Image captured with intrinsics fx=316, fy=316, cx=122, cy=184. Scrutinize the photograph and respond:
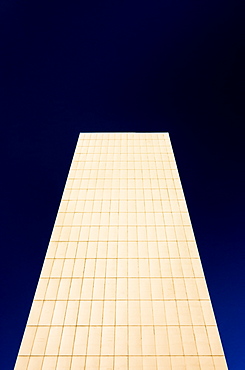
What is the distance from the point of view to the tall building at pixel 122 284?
2855 cm

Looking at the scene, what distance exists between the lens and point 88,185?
45562mm

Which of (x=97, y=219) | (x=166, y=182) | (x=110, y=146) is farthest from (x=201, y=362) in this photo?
(x=110, y=146)

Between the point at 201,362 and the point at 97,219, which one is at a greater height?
the point at 97,219

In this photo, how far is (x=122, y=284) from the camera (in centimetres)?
3372

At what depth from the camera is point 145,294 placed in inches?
1284

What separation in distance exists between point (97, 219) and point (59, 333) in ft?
48.5

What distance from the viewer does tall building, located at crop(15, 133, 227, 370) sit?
93.7 ft

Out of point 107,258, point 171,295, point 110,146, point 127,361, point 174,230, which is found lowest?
point 127,361

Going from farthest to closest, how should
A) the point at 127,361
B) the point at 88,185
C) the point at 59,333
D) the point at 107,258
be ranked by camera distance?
the point at 88,185, the point at 107,258, the point at 59,333, the point at 127,361

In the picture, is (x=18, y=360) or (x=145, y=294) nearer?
(x=18, y=360)

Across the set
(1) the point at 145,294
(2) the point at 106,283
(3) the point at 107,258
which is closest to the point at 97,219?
(3) the point at 107,258

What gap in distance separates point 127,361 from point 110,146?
3362 centimetres

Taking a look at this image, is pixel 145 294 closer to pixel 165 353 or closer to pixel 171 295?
pixel 171 295

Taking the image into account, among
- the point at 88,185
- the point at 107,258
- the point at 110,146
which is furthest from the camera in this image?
the point at 110,146
